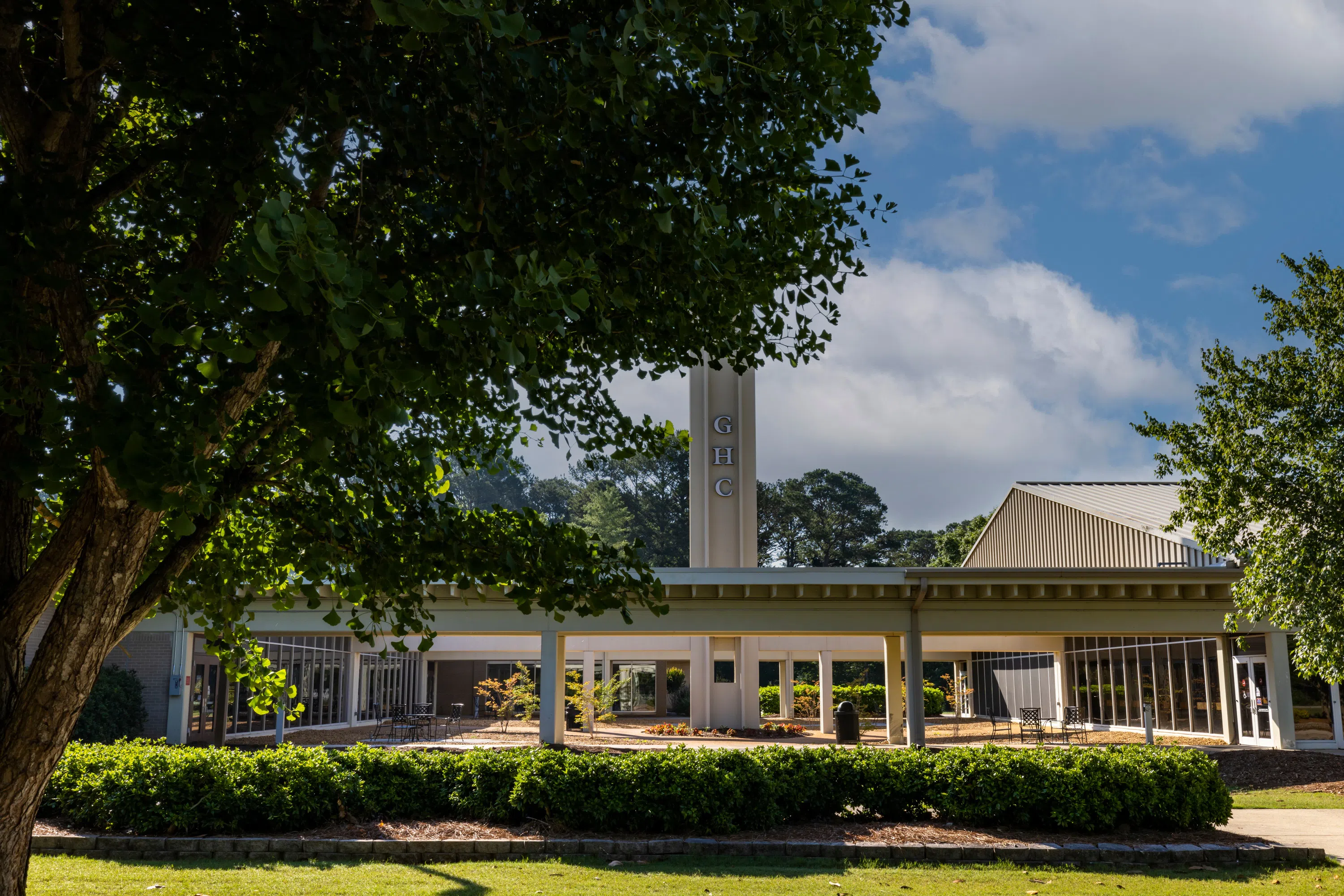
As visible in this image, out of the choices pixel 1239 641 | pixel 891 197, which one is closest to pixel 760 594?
pixel 1239 641

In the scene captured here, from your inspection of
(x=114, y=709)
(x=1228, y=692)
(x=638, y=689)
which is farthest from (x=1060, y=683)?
(x=114, y=709)

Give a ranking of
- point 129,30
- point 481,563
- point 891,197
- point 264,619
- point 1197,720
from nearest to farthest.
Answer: point 129,30 → point 481,563 → point 891,197 → point 264,619 → point 1197,720

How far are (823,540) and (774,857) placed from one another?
55.2m

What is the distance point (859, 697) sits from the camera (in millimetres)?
35969

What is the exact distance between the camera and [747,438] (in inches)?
1182

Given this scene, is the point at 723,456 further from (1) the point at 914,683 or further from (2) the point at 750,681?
(1) the point at 914,683

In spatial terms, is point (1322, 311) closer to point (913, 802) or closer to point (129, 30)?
point (913, 802)

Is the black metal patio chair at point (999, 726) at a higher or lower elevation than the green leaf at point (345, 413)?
lower

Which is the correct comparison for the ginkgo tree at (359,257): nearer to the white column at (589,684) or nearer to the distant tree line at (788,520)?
the white column at (589,684)

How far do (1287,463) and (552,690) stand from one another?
12243mm

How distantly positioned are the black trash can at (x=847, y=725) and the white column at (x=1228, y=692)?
25.7 ft

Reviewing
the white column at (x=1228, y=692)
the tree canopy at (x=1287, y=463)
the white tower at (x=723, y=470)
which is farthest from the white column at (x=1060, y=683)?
the tree canopy at (x=1287, y=463)

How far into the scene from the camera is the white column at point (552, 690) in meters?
18.8

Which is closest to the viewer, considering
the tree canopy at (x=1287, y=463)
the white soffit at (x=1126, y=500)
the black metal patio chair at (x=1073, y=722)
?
the tree canopy at (x=1287, y=463)
